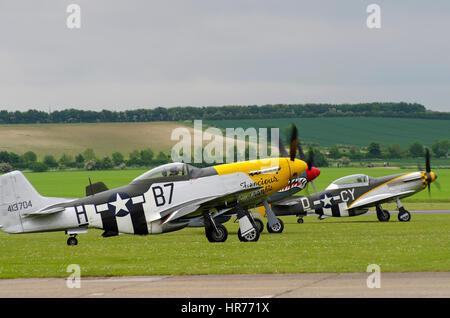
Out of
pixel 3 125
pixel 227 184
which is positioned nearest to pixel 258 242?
pixel 227 184

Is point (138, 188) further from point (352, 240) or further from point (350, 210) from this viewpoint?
point (350, 210)

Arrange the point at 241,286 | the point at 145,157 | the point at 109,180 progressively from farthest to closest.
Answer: the point at 145,157
the point at 109,180
the point at 241,286

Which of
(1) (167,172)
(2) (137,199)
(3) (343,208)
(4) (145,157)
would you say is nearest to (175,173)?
(1) (167,172)

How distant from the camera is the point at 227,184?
24438 mm

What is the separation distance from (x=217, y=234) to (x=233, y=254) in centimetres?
400

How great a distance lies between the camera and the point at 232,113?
138 meters

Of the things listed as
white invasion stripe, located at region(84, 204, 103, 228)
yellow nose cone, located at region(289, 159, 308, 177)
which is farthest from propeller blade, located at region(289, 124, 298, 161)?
white invasion stripe, located at region(84, 204, 103, 228)

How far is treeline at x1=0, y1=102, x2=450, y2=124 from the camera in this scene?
12925cm

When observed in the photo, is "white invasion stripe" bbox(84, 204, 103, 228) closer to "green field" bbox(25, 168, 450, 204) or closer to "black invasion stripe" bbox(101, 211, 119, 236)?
"black invasion stripe" bbox(101, 211, 119, 236)

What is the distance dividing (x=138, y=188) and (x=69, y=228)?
2.48m

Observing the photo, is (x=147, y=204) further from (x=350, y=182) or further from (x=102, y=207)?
(x=350, y=182)

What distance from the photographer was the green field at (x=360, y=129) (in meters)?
119

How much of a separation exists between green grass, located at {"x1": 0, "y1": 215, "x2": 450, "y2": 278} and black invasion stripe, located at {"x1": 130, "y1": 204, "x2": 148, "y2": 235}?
0.63 metres
